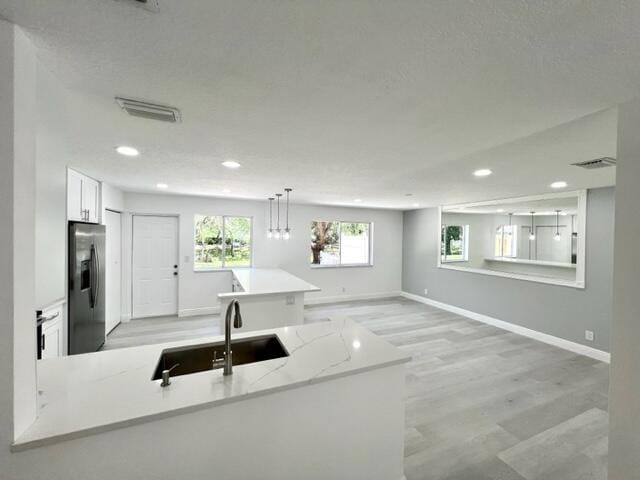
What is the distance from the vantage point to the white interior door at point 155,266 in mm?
5035

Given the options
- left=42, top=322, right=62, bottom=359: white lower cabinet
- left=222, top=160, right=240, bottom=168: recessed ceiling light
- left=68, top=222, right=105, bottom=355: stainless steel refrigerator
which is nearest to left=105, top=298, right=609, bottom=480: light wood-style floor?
left=68, top=222, right=105, bottom=355: stainless steel refrigerator

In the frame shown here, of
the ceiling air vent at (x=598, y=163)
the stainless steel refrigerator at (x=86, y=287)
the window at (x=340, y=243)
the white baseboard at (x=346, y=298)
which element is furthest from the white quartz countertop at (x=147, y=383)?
the window at (x=340, y=243)

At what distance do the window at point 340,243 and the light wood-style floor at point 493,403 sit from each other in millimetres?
2426

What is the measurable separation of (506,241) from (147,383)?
26.4ft

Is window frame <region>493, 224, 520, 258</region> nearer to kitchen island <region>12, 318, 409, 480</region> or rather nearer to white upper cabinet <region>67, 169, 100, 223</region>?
kitchen island <region>12, 318, 409, 480</region>

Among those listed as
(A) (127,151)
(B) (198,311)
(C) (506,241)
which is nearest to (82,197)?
(A) (127,151)

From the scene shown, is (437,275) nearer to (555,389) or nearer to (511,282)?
(511,282)

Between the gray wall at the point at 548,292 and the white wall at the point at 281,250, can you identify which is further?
the white wall at the point at 281,250

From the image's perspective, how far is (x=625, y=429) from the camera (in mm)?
1398

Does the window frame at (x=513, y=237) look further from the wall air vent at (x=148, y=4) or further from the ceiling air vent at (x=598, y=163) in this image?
the wall air vent at (x=148, y=4)

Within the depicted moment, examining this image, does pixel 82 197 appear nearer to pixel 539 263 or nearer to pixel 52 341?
pixel 52 341

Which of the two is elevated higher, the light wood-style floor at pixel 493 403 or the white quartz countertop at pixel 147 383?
the white quartz countertop at pixel 147 383

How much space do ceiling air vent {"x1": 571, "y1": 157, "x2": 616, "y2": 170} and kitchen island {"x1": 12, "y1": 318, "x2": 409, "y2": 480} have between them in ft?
8.13

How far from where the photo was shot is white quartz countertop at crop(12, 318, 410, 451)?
106 cm
